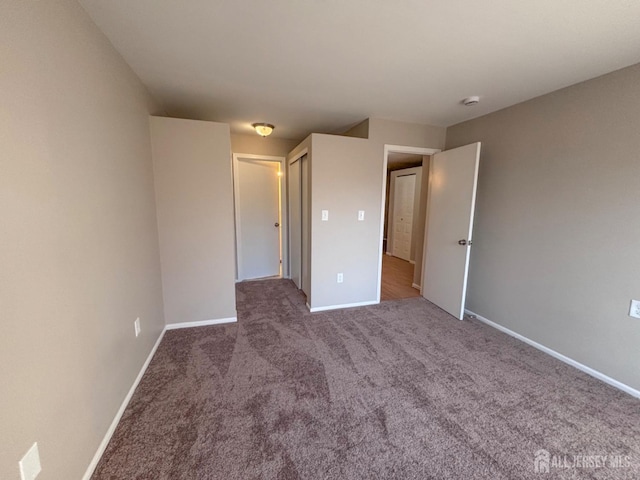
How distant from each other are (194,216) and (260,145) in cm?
189

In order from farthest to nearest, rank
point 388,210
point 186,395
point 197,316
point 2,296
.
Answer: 1. point 388,210
2. point 197,316
3. point 186,395
4. point 2,296

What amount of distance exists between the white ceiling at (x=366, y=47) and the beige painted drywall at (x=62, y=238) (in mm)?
373

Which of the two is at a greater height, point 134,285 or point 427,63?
point 427,63

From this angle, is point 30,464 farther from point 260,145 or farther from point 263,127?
point 260,145

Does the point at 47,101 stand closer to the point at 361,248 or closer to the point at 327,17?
the point at 327,17

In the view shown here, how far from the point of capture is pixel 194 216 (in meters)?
2.59

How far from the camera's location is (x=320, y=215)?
3.02m

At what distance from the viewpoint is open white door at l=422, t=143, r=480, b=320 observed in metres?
2.81

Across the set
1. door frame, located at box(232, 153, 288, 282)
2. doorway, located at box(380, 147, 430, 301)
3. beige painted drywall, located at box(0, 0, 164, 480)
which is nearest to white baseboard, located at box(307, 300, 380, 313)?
doorway, located at box(380, 147, 430, 301)

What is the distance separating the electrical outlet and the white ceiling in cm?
200

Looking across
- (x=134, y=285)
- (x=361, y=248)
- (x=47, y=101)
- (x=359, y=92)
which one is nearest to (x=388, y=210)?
(x=361, y=248)

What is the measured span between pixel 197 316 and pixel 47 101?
2207 millimetres

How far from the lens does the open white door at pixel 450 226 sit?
2812 millimetres

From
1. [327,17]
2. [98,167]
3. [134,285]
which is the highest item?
[327,17]
